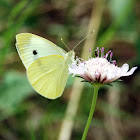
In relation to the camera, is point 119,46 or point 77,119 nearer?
point 77,119

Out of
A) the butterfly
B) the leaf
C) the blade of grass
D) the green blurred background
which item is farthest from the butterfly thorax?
the blade of grass

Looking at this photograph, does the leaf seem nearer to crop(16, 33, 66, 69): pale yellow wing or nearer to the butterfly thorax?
crop(16, 33, 66, 69): pale yellow wing

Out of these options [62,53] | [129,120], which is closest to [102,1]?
[129,120]

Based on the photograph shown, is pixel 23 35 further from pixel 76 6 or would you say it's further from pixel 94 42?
pixel 76 6

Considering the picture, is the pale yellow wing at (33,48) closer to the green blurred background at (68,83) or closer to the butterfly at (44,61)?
the butterfly at (44,61)

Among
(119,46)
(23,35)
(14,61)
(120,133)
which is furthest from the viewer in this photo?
(119,46)

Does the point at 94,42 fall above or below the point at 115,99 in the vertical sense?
above

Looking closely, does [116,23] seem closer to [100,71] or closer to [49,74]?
[49,74]

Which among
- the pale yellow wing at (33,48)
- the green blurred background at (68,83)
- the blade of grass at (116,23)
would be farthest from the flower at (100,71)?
the blade of grass at (116,23)
